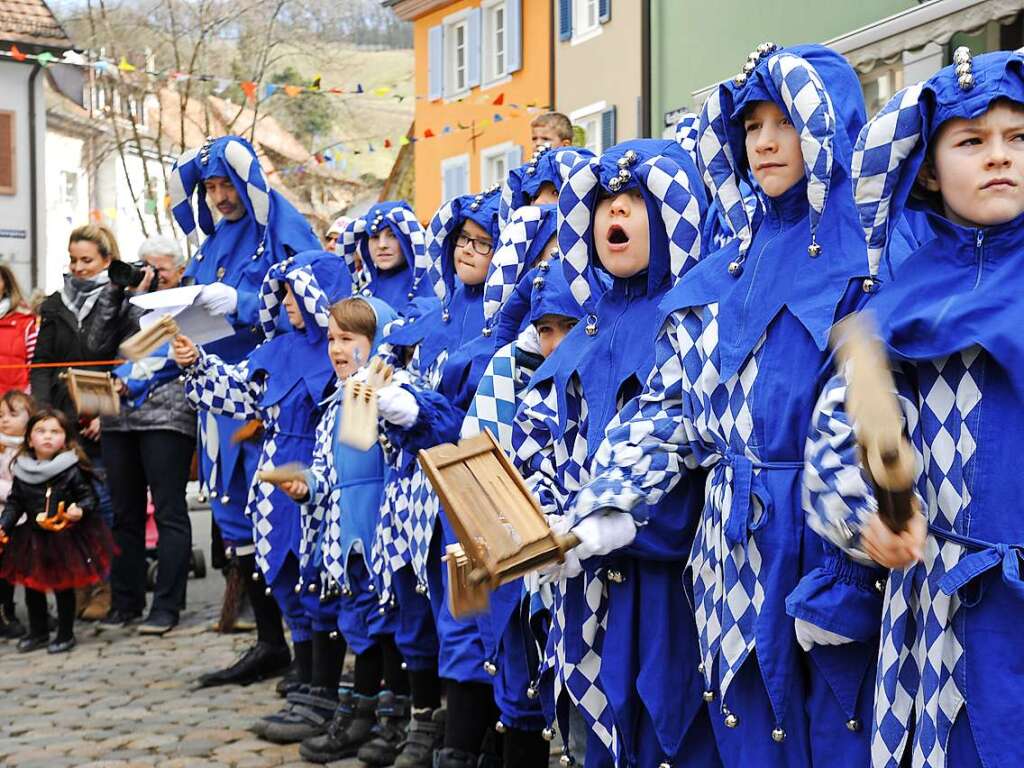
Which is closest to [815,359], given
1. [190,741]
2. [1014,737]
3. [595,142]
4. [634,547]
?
[634,547]

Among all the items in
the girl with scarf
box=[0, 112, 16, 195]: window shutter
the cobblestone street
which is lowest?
the cobblestone street

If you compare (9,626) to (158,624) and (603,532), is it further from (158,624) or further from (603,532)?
(603,532)

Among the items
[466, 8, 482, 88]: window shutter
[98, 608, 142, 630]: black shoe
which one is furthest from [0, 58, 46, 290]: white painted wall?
[98, 608, 142, 630]: black shoe

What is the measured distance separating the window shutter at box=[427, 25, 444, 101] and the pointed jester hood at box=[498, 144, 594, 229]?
22085 millimetres

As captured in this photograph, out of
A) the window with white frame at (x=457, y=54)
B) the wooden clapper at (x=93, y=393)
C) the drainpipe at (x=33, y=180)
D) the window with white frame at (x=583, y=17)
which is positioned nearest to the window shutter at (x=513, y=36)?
the window with white frame at (x=583, y=17)

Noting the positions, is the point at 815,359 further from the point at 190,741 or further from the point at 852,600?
the point at 190,741

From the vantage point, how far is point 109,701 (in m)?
7.14

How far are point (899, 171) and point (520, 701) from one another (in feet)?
7.86

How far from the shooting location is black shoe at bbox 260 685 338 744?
618 centimetres

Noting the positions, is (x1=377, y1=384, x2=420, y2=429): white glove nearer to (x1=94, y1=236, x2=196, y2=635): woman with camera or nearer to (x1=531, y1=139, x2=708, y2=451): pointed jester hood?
(x1=531, y1=139, x2=708, y2=451): pointed jester hood

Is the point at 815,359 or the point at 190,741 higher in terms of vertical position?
the point at 815,359

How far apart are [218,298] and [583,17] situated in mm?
17026

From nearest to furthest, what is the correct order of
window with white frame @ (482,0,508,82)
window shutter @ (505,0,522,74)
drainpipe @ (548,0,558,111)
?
1. drainpipe @ (548,0,558,111)
2. window shutter @ (505,0,522,74)
3. window with white frame @ (482,0,508,82)

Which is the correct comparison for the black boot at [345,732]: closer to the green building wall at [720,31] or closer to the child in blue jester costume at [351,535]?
the child in blue jester costume at [351,535]
